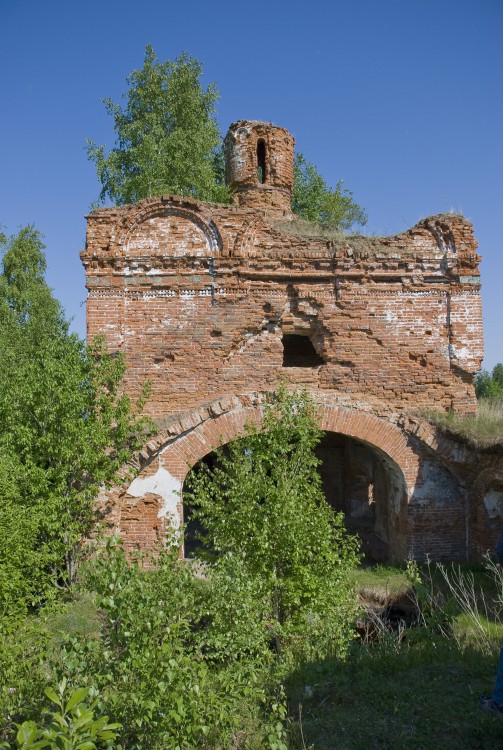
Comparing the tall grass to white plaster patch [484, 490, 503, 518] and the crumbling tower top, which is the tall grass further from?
the crumbling tower top

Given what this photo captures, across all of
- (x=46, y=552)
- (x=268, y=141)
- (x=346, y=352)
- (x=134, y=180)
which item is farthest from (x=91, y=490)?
(x=134, y=180)

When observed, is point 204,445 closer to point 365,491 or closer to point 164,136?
point 365,491

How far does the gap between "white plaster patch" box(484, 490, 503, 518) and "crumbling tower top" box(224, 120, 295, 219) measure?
22.3 ft

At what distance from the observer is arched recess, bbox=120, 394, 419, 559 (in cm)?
823

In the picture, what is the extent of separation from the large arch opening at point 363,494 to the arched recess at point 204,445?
341 millimetres

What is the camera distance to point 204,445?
827cm

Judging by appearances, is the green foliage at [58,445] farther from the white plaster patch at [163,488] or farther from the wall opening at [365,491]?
the wall opening at [365,491]

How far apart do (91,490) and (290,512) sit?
3073 millimetres

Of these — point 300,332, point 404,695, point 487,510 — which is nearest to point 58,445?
point 300,332

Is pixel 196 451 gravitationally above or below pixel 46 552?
above

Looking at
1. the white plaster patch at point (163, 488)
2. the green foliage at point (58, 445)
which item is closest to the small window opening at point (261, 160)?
the green foliage at point (58, 445)

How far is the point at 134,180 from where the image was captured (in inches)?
650

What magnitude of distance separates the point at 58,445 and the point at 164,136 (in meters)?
12.7

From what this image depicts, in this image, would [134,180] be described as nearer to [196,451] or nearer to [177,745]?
[196,451]
